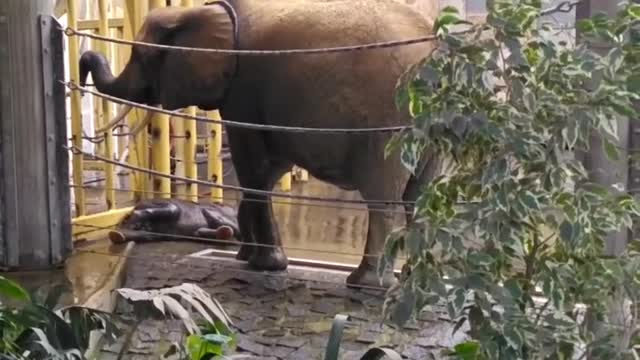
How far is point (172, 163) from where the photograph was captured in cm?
564

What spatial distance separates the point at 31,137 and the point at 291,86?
2.99 feet

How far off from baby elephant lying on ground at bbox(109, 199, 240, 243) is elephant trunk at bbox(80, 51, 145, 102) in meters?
0.60

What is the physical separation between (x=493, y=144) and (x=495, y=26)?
185 mm

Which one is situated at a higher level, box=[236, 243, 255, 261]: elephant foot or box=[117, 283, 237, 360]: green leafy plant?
box=[117, 283, 237, 360]: green leafy plant

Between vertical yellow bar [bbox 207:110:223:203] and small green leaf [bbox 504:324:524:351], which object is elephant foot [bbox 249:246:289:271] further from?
small green leaf [bbox 504:324:524:351]

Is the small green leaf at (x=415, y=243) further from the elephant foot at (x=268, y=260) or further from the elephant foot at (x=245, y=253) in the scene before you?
the elephant foot at (x=245, y=253)

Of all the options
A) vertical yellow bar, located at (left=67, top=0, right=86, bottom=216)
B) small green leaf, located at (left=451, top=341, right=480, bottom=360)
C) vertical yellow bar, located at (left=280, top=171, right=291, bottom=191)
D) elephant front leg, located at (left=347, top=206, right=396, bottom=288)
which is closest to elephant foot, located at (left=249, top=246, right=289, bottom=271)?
elephant front leg, located at (left=347, top=206, right=396, bottom=288)

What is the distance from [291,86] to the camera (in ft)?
11.4

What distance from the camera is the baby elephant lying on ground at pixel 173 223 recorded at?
14.0 feet

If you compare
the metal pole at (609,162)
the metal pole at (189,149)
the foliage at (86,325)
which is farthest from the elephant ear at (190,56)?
the metal pole at (609,162)

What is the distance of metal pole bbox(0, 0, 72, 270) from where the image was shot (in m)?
3.53

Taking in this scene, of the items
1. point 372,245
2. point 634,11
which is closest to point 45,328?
point 634,11

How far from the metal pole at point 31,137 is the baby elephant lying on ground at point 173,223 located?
637mm

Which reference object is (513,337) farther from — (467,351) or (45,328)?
(45,328)
